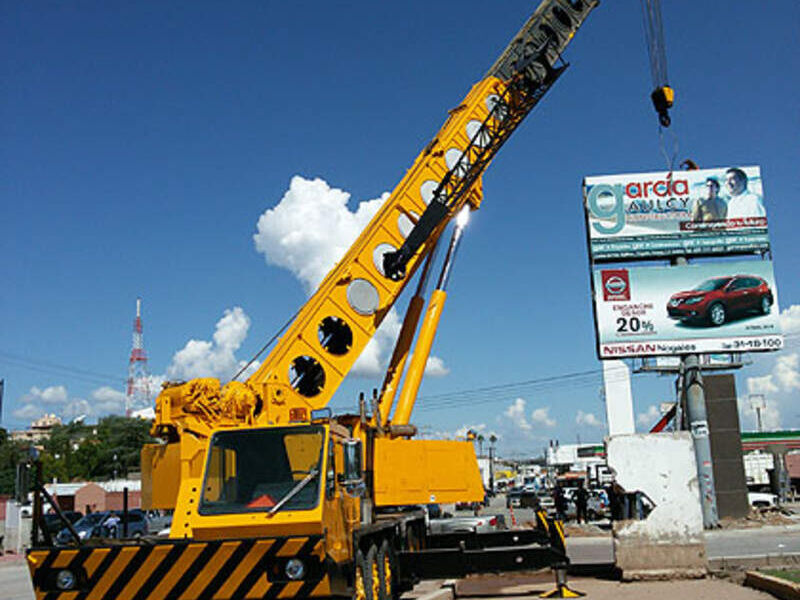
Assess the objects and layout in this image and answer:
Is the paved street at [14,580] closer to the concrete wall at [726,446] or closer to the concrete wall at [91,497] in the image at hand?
the concrete wall at [726,446]

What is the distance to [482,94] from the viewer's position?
15.8 m

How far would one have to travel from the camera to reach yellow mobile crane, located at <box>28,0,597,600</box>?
7.41 m

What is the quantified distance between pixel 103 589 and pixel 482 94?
38.1ft

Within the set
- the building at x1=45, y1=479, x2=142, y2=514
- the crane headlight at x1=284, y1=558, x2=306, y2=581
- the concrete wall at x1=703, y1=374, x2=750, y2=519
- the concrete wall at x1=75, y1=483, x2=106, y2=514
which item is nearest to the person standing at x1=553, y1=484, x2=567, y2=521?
the concrete wall at x1=703, y1=374, x2=750, y2=519

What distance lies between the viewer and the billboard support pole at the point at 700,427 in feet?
94.3

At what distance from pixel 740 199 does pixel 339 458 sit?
26.4m

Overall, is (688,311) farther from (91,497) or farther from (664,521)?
(91,497)

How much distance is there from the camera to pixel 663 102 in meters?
19.4

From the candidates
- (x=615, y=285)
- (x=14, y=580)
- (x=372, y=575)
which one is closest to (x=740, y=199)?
(x=615, y=285)

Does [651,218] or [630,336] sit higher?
[651,218]

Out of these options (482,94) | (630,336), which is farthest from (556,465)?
(482,94)

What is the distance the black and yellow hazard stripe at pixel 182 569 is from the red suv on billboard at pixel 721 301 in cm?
2541

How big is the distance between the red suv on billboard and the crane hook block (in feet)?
39.5

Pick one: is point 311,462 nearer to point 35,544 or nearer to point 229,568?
point 229,568
